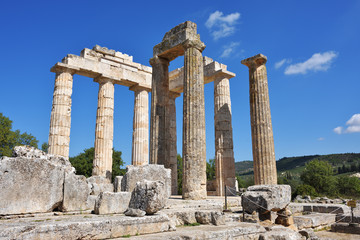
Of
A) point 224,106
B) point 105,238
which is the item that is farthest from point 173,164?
point 105,238

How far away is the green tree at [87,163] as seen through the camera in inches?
1609

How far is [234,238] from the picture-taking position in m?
6.00

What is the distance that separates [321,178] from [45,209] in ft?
132

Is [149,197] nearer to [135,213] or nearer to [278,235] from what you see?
[135,213]

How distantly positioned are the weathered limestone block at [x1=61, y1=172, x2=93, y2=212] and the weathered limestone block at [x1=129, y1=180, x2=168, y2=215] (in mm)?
1645

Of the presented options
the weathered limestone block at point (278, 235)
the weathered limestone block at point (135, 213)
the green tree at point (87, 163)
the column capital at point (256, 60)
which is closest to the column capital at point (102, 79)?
the column capital at point (256, 60)

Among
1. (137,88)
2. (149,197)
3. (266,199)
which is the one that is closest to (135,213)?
(149,197)

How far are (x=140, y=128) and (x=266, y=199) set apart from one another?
1458 cm

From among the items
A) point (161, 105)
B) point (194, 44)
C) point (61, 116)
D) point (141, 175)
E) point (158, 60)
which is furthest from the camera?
point (61, 116)

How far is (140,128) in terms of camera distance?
22578 mm

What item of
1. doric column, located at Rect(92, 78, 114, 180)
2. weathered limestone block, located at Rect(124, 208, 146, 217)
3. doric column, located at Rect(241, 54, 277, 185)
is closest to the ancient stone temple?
doric column, located at Rect(92, 78, 114, 180)

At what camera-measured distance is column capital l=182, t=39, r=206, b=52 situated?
51.8 ft

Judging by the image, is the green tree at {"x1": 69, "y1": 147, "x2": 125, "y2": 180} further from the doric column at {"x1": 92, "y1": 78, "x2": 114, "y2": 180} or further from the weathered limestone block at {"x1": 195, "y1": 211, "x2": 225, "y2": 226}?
the weathered limestone block at {"x1": 195, "y1": 211, "x2": 225, "y2": 226}

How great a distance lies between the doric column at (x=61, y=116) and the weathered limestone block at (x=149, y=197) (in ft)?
43.9
